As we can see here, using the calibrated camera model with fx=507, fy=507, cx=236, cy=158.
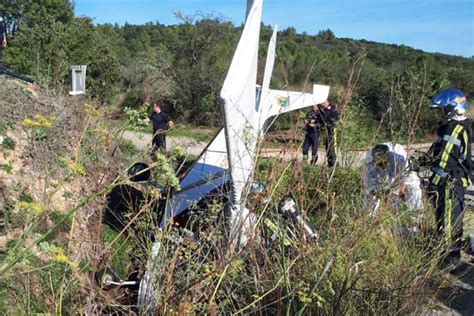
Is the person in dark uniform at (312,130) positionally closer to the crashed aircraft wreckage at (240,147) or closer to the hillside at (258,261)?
the hillside at (258,261)

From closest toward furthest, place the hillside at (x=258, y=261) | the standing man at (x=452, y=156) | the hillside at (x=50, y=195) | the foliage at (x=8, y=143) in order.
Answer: the hillside at (x=50, y=195), the hillside at (x=258, y=261), the standing man at (x=452, y=156), the foliage at (x=8, y=143)

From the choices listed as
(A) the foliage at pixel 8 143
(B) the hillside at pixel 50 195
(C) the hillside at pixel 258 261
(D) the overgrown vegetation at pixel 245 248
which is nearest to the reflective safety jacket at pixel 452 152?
(D) the overgrown vegetation at pixel 245 248

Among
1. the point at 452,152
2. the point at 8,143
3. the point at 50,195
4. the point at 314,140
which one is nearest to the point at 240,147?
the point at 50,195

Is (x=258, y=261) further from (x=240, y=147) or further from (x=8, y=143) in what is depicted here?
(x=8, y=143)

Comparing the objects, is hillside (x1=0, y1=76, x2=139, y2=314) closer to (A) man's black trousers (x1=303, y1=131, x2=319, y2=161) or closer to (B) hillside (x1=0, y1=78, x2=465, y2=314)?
(B) hillside (x1=0, y1=78, x2=465, y2=314)

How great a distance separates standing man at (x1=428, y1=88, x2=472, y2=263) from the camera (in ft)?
16.6

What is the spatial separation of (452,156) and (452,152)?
55 millimetres

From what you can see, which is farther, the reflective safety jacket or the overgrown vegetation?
the reflective safety jacket

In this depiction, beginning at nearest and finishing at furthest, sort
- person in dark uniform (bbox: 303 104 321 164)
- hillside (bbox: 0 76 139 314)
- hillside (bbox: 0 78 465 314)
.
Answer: hillside (bbox: 0 76 139 314) < hillside (bbox: 0 78 465 314) < person in dark uniform (bbox: 303 104 321 164)

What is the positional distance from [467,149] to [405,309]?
105 inches

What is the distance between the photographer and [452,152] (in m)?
5.11

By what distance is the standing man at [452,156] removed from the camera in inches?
199

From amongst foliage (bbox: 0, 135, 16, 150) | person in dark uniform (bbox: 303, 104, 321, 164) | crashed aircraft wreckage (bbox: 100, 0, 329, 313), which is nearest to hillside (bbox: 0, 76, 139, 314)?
foliage (bbox: 0, 135, 16, 150)

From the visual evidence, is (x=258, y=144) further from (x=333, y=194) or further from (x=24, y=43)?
(x=24, y=43)
